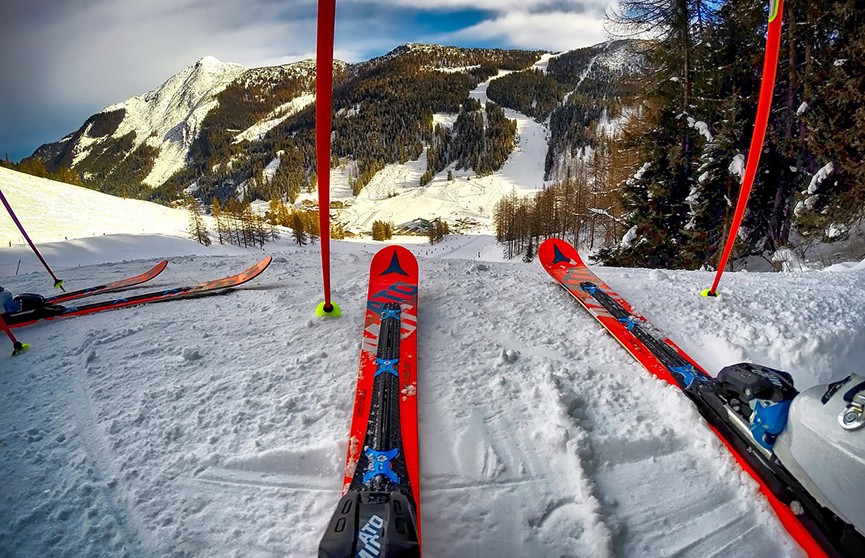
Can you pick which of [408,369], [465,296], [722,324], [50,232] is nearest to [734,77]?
[722,324]

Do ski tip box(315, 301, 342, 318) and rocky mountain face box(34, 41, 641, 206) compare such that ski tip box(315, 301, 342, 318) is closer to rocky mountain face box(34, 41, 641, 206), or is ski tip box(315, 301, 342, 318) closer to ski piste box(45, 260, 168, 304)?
ski piste box(45, 260, 168, 304)

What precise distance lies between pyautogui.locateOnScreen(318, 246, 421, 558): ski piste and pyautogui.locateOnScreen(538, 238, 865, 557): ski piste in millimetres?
1882

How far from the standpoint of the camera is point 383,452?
238cm

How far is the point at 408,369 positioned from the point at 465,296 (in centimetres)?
186

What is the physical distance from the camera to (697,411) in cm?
276

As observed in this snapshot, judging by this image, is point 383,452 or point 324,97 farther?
point 324,97

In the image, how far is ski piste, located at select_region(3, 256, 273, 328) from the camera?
15.2 feet

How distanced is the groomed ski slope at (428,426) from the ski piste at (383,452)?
0.38 ft

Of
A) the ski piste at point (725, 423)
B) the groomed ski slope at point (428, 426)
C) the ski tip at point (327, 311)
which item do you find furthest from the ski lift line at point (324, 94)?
the ski piste at point (725, 423)

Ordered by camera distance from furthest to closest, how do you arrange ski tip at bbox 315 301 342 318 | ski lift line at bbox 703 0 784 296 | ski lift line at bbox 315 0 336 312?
ski tip at bbox 315 301 342 318
ski lift line at bbox 703 0 784 296
ski lift line at bbox 315 0 336 312

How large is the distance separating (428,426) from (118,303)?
4624mm

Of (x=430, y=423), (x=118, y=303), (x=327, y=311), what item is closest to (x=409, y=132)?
(x=118, y=303)

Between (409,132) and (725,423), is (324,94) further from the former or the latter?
(409,132)

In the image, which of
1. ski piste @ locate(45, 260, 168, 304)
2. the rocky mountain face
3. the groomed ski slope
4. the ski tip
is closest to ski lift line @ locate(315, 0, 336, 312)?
the ski tip
